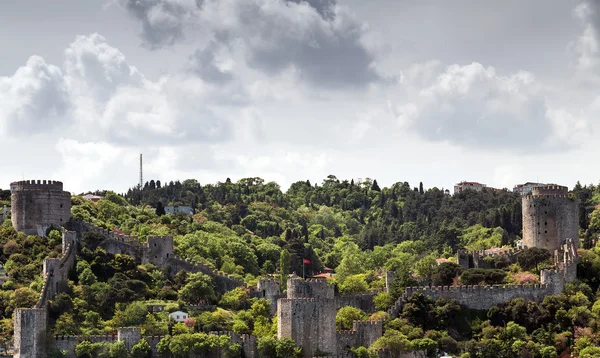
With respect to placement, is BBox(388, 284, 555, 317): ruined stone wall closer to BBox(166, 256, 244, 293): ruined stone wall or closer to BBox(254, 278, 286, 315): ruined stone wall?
BBox(254, 278, 286, 315): ruined stone wall

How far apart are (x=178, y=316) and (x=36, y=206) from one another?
16.3 meters

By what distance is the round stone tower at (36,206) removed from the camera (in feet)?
284

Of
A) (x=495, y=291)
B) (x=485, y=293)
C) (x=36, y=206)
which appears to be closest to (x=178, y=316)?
(x=36, y=206)

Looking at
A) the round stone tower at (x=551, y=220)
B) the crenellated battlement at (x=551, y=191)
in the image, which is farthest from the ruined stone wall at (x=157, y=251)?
the crenellated battlement at (x=551, y=191)

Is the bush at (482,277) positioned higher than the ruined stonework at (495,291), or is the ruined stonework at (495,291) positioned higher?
the bush at (482,277)

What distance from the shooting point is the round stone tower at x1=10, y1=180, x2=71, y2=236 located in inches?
3406

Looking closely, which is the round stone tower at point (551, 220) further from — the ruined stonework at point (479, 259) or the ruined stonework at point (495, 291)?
the ruined stonework at point (495, 291)

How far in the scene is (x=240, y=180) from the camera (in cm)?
16188

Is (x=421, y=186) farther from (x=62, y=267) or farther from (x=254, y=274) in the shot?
(x=62, y=267)

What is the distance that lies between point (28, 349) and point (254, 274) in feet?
97.8

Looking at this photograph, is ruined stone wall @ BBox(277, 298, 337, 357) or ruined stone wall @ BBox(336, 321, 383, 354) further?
ruined stone wall @ BBox(336, 321, 383, 354)

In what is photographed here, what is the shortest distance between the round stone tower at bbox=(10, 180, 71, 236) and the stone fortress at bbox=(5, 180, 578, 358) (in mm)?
72

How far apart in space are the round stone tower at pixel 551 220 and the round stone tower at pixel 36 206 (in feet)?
113

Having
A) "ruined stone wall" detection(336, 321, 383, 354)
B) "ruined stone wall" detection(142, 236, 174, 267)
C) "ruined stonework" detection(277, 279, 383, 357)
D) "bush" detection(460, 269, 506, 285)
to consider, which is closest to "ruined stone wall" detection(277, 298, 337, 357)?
"ruined stonework" detection(277, 279, 383, 357)
